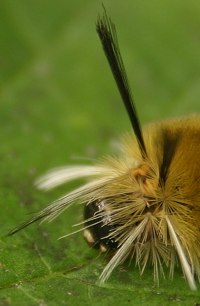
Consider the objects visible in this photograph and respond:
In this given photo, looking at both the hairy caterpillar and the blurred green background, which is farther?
the blurred green background

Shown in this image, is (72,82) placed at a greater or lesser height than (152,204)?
greater

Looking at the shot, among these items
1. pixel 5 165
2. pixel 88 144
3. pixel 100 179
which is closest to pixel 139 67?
pixel 88 144

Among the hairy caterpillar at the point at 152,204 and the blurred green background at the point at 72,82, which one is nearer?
the hairy caterpillar at the point at 152,204

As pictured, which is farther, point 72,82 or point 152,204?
point 72,82

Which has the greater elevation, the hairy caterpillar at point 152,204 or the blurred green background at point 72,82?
the blurred green background at point 72,82

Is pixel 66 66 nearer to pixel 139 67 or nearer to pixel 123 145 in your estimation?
pixel 139 67
